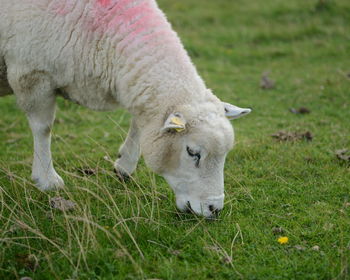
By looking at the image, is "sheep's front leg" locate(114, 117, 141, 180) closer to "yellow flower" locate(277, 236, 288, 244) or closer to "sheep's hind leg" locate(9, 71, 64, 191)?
"sheep's hind leg" locate(9, 71, 64, 191)

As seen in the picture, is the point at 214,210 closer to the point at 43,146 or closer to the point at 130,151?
the point at 130,151

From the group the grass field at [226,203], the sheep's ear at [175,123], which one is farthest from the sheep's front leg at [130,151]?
the sheep's ear at [175,123]

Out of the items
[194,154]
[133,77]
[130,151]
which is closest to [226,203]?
[194,154]

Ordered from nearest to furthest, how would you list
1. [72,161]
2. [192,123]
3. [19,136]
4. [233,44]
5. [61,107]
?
1. [192,123]
2. [72,161]
3. [19,136]
4. [61,107]
5. [233,44]

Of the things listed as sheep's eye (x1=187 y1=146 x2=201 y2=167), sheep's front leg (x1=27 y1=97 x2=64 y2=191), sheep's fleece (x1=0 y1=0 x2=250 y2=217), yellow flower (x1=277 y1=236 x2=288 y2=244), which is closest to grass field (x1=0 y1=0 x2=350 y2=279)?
yellow flower (x1=277 y1=236 x2=288 y2=244)

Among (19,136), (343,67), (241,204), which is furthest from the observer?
(343,67)

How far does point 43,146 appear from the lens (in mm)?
4727

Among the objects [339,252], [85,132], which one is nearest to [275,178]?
[339,252]

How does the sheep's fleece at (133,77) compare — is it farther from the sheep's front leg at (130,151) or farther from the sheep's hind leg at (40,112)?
the sheep's front leg at (130,151)

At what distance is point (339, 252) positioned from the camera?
140 inches

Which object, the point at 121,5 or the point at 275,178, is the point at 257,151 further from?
the point at 121,5

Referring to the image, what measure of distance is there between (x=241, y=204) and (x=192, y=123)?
1.07 metres

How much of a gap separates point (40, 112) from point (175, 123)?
1574 millimetres

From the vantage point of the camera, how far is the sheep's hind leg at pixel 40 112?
438 cm
